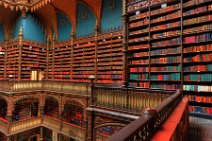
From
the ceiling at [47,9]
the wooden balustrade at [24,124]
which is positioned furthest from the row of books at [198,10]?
the wooden balustrade at [24,124]

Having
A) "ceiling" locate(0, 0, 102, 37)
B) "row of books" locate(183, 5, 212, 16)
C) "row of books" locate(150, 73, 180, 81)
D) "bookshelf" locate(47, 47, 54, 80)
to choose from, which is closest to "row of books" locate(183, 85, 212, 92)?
"row of books" locate(150, 73, 180, 81)

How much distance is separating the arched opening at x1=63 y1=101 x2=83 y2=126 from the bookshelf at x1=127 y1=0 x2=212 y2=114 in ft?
16.2

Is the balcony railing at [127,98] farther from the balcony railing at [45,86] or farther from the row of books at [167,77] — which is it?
the balcony railing at [45,86]

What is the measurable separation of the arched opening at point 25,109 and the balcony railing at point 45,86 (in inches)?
52.1

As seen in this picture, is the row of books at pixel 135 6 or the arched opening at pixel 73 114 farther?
the arched opening at pixel 73 114

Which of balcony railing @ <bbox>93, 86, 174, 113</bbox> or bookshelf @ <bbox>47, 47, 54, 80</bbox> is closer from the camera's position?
balcony railing @ <bbox>93, 86, 174, 113</bbox>

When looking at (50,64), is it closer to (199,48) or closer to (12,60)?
(12,60)

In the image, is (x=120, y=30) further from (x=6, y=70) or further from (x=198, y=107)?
(x=6, y=70)

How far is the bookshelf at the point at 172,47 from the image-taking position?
3.86 metres

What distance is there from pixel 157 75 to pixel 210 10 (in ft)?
7.41

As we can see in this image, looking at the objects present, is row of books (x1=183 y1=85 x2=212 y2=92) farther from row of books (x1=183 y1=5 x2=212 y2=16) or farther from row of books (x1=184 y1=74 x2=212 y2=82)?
row of books (x1=183 y1=5 x2=212 y2=16)

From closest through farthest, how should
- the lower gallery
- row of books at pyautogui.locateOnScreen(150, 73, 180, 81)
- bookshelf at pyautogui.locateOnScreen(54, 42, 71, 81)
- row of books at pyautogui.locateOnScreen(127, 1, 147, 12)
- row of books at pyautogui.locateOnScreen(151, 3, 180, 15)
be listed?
the lower gallery → row of books at pyautogui.locateOnScreen(150, 73, 180, 81) → row of books at pyautogui.locateOnScreen(151, 3, 180, 15) → row of books at pyautogui.locateOnScreen(127, 1, 147, 12) → bookshelf at pyautogui.locateOnScreen(54, 42, 71, 81)

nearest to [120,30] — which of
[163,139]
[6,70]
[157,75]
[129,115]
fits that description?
[157,75]

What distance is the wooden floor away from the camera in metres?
2.50
